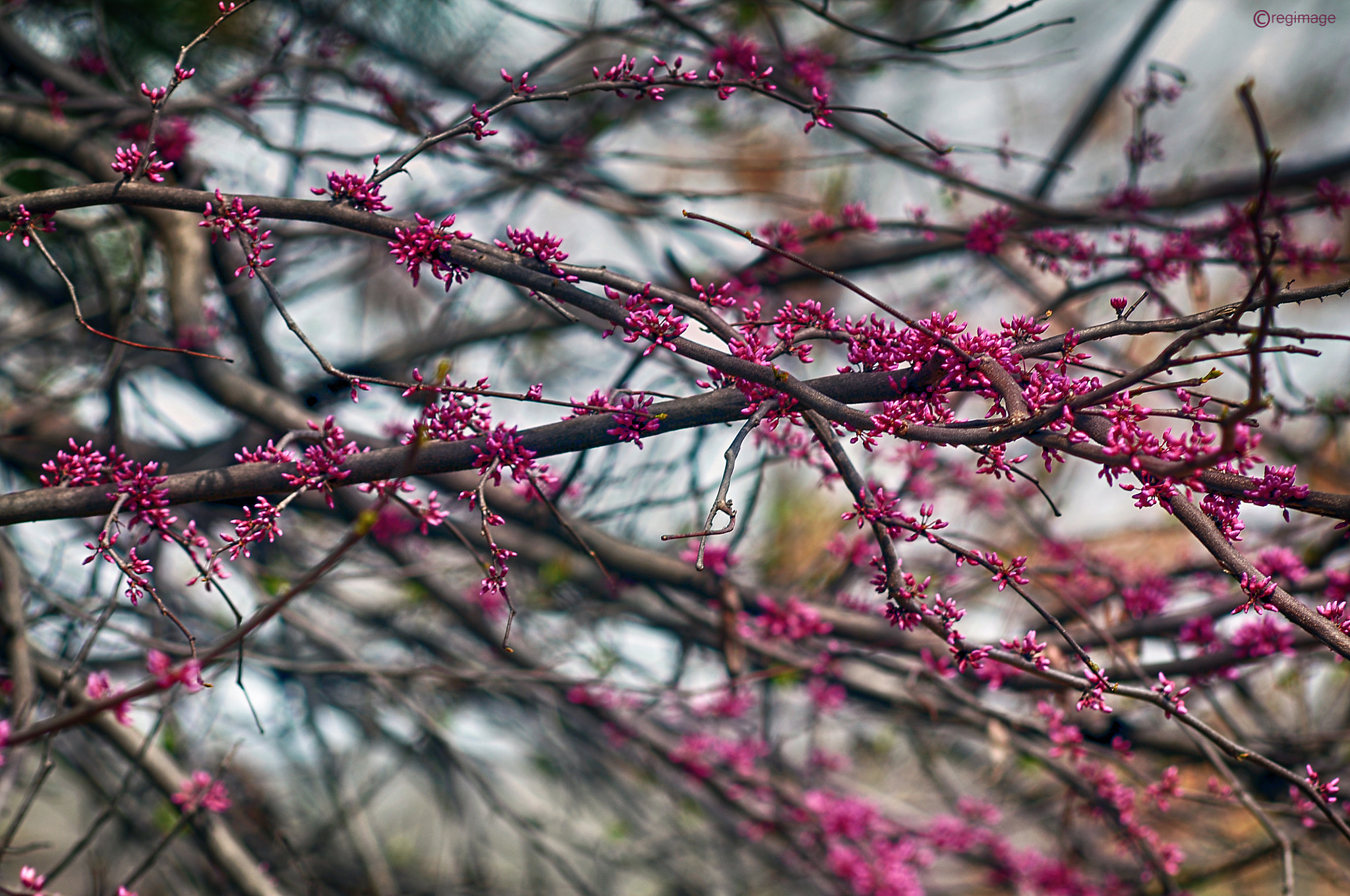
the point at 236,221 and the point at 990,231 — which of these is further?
the point at 990,231

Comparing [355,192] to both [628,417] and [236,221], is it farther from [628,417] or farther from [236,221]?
[628,417]

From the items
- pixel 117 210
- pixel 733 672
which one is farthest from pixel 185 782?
pixel 117 210

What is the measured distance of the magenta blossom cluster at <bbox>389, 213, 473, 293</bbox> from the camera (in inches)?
62.4

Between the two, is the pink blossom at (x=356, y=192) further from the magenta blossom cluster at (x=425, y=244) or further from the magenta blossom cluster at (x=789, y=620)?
the magenta blossom cluster at (x=789, y=620)

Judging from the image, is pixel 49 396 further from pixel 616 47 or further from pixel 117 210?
pixel 616 47

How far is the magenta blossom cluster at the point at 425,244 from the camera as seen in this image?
1.59 metres

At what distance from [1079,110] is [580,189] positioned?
248 cm

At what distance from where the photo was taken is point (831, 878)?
3.56 m

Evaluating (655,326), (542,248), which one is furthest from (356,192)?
(655,326)

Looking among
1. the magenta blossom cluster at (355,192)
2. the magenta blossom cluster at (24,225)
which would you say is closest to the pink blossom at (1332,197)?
the magenta blossom cluster at (355,192)

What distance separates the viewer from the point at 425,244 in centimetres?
158

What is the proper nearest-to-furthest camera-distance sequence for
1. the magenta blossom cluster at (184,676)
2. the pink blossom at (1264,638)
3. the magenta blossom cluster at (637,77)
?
the magenta blossom cluster at (184,676) < the magenta blossom cluster at (637,77) < the pink blossom at (1264,638)

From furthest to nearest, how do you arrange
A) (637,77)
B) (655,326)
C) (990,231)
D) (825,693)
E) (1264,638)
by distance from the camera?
(825,693)
(990,231)
(1264,638)
(637,77)
(655,326)

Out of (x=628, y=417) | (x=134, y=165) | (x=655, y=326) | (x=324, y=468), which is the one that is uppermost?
(x=134, y=165)
